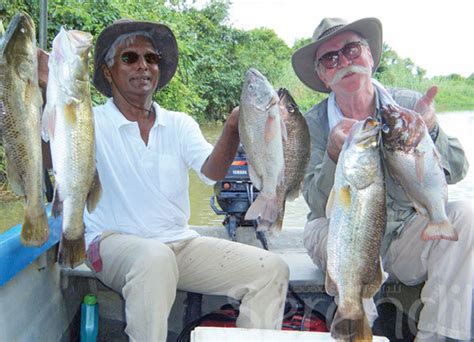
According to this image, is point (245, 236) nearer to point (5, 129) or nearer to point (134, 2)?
point (5, 129)

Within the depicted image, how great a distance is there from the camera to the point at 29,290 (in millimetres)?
2932

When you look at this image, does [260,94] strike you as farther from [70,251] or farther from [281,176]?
[70,251]

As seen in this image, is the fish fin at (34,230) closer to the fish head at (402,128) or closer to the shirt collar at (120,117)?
the shirt collar at (120,117)

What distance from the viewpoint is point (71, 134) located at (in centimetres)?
227

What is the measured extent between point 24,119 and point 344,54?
193 cm

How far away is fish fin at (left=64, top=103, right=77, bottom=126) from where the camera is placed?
2227mm

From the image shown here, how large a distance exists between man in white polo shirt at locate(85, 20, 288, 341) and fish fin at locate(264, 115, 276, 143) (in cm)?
34

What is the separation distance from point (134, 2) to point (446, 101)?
33.7 m

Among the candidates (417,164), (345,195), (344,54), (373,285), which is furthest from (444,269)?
(344,54)

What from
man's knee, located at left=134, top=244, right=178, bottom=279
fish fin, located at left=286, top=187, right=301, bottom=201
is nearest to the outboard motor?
man's knee, located at left=134, top=244, right=178, bottom=279

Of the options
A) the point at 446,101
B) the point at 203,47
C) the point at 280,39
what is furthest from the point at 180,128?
the point at 446,101

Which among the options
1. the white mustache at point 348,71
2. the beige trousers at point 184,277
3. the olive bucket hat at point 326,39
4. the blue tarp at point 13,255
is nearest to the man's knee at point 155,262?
the beige trousers at point 184,277

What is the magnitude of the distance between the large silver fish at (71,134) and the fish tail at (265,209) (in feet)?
2.49

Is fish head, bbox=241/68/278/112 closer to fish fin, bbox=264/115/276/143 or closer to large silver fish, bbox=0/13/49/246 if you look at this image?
fish fin, bbox=264/115/276/143
